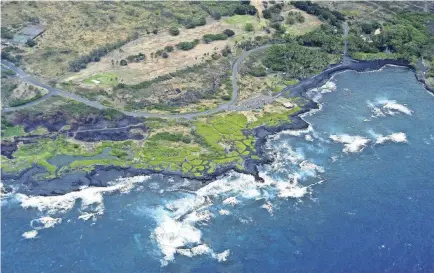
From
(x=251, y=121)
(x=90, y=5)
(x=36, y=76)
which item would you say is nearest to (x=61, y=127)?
(x=36, y=76)

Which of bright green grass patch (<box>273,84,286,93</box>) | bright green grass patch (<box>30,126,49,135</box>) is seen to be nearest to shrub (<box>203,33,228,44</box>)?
bright green grass patch (<box>273,84,286,93</box>)

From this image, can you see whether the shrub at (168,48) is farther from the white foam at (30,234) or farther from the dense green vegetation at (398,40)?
the white foam at (30,234)

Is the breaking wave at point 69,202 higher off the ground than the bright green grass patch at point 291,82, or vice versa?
the bright green grass patch at point 291,82

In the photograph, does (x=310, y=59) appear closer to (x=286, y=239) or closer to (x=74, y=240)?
(x=286, y=239)

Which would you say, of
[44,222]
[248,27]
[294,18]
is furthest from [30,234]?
[294,18]

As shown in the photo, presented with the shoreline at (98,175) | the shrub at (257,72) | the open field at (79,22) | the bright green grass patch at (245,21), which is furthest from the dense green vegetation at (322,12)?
the shoreline at (98,175)
